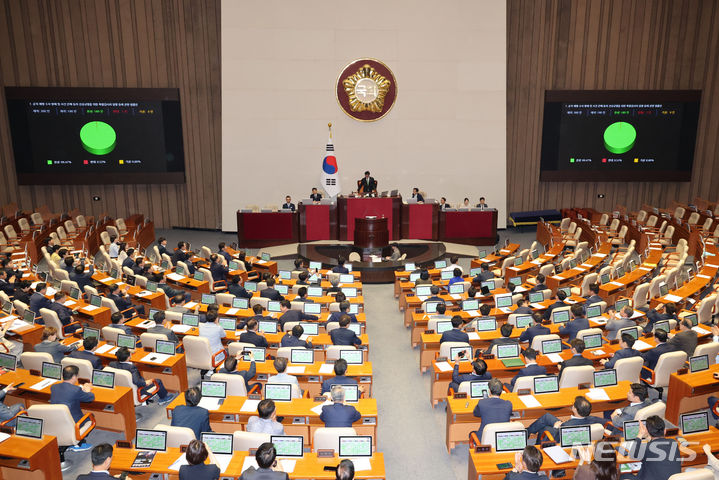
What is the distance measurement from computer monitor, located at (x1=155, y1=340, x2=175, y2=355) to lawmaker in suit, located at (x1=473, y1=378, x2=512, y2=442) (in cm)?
493

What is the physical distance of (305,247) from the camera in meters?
18.2

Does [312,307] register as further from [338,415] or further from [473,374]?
[338,415]

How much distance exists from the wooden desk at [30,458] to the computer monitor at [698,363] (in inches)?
335

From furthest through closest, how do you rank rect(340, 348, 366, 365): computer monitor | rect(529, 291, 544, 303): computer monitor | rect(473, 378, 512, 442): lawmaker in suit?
rect(529, 291, 544, 303): computer monitor, rect(340, 348, 366, 365): computer monitor, rect(473, 378, 512, 442): lawmaker in suit

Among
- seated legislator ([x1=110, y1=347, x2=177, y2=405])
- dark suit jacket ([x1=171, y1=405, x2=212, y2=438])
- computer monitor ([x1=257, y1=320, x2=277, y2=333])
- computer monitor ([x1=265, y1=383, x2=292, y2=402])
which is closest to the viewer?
dark suit jacket ([x1=171, y1=405, x2=212, y2=438])

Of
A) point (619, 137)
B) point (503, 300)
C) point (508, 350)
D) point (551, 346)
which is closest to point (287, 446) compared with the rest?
point (508, 350)

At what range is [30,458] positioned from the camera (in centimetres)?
594

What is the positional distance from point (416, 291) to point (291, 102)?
11.5m

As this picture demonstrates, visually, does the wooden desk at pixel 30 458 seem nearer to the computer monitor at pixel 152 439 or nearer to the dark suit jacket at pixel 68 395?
the dark suit jacket at pixel 68 395

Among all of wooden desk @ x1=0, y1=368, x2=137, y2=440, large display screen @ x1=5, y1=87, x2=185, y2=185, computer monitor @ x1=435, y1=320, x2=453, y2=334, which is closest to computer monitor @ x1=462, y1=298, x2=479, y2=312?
computer monitor @ x1=435, y1=320, x2=453, y2=334

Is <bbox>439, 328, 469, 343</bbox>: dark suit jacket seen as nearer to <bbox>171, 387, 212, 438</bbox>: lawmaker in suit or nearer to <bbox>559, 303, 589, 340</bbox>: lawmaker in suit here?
<bbox>559, 303, 589, 340</bbox>: lawmaker in suit

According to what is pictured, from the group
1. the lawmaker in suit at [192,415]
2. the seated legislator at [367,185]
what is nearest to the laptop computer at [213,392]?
the lawmaker in suit at [192,415]

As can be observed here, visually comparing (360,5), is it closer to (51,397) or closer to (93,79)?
(93,79)

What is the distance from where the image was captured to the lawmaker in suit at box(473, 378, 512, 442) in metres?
6.56
